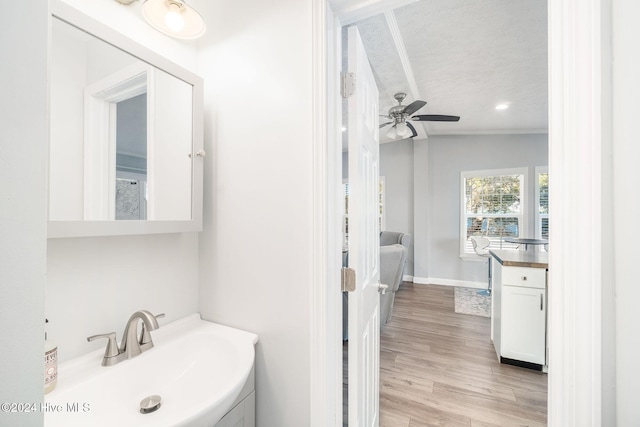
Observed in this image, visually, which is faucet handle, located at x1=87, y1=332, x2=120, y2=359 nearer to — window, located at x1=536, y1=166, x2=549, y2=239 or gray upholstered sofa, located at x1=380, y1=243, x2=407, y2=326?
gray upholstered sofa, located at x1=380, y1=243, x2=407, y2=326

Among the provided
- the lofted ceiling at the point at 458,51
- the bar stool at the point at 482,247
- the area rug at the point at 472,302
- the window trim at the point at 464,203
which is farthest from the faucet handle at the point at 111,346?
the window trim at the point at 464,203

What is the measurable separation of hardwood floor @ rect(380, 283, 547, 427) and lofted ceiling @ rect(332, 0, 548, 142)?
91.8 inches

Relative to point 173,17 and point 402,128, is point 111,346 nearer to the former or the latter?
point 173,17

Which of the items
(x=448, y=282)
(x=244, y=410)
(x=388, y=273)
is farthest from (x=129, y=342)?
(x=448, y=282)

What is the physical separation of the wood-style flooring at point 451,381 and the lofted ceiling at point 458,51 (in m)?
2.33

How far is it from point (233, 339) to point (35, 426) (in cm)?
81

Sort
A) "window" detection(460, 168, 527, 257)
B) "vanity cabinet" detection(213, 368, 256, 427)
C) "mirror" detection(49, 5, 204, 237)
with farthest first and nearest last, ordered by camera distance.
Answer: "window" detection(460, 168, 527, 257) → "vanity cabinet" detection(213, 368, 256, 427) → "mirror" detection(49, 5, 204, 237)

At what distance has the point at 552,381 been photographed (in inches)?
27.4

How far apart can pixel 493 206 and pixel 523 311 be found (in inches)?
125

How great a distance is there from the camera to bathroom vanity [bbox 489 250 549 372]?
2145 millimetres

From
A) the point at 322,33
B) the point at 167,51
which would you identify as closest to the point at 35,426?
the point at 322,33

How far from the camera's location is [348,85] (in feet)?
3.60

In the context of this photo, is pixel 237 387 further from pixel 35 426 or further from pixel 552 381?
pixel 552 381

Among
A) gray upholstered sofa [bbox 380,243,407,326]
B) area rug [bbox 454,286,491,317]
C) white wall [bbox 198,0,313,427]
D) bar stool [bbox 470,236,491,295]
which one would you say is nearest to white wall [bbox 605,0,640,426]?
white wall [bbox 198,0,313,427]
